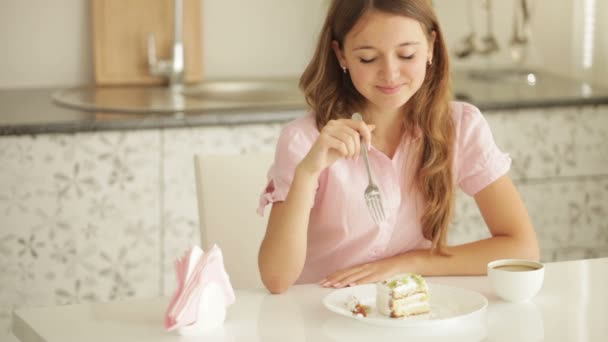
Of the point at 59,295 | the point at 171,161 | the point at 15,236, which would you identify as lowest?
the point at 59,295

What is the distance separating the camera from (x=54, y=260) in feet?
7.90

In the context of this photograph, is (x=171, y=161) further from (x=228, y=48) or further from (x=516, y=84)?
(x=516, y=84)

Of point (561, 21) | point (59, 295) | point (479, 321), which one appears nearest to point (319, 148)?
point (479, 321)

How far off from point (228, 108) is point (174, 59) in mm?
415

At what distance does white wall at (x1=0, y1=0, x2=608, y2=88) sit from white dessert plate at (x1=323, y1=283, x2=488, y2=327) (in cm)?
166

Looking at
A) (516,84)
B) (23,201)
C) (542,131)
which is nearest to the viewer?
(23,201)

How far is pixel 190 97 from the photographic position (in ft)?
9.22

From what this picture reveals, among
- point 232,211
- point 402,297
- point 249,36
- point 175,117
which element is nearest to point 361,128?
point 402,297

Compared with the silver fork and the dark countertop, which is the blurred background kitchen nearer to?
the dark countertop

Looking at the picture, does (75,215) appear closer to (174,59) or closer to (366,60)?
(174,59)

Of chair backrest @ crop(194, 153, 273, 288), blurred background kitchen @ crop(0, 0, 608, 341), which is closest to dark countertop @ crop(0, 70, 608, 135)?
blurred background kitchen @ crop(0, 0, 608, 341)

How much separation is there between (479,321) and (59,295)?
4.43 ft

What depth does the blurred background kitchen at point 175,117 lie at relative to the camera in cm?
239

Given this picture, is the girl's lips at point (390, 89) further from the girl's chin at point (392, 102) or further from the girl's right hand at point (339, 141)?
the girl's right hand at point (339, 141)
